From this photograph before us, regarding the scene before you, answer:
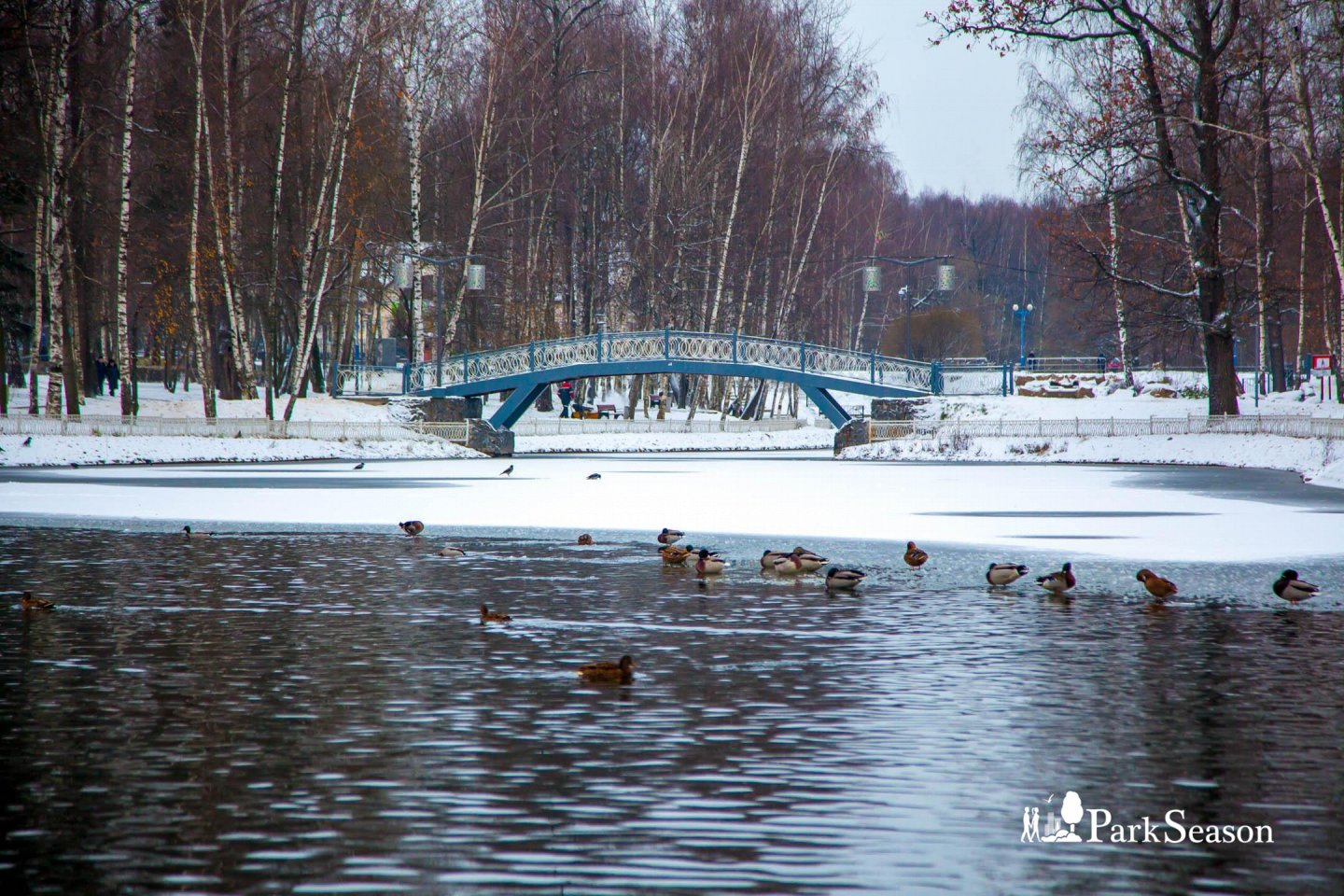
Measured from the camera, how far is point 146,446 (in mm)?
38938

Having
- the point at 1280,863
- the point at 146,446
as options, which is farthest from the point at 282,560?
the point at 146,446

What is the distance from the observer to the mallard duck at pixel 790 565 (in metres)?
14.2

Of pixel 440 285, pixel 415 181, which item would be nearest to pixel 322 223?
pixel 415 181

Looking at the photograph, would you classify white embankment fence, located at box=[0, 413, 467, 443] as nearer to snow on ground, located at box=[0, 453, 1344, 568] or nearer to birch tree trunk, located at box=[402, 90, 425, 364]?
birch tree trunk, located at box=[402, 90, 425, 364]

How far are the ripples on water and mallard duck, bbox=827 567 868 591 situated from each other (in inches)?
3.9

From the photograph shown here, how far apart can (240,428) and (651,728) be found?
36089 mm

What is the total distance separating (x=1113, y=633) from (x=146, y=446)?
32585 mm

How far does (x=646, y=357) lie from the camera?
50.1m

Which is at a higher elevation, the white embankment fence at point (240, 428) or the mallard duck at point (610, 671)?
the white embankment fence at point (240, 428)

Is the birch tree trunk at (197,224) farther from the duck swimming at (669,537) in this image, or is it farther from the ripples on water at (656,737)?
the ripples on water at (656,737)

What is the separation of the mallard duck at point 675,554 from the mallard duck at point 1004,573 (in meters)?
3.02

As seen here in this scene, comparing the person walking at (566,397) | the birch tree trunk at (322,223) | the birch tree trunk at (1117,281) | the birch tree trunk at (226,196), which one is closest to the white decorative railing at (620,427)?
the person walking at (566,397)

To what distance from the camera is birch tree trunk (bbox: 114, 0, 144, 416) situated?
3788 centimetres

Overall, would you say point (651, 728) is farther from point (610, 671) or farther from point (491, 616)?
point (491, 616)
